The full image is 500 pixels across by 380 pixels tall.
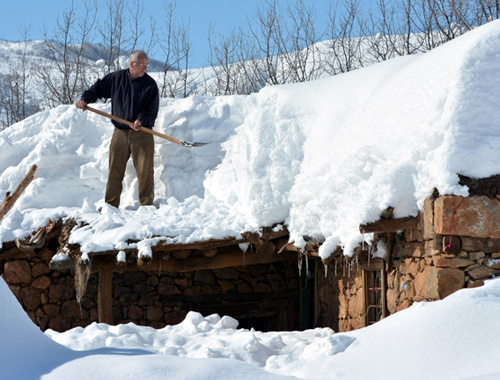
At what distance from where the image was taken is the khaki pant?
29.9ft

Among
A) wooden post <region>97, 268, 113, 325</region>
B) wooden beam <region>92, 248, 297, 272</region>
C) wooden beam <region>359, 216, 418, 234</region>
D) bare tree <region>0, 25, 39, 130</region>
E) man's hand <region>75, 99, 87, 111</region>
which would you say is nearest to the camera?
wooden beam <region>359, 216, 418, 234</region>

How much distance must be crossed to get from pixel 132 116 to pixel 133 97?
24cm

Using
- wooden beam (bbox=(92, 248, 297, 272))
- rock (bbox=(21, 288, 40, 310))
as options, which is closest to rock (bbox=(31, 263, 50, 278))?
rock (bbox=(21, 288, 40, 310))

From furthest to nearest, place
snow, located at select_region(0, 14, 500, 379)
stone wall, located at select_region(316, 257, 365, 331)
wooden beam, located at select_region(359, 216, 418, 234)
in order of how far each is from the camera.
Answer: stone wall, located at select_region(316, 257, 365, 331) < wooden beam, located at select_region(359, 216, 418, 234) < snow, located at select_region(0, 14, 500, 379)

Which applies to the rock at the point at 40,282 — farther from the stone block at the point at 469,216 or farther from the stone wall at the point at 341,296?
the stone block at the point at 469,216

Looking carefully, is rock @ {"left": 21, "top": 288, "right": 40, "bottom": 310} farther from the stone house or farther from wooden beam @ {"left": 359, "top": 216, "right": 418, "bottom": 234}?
wooden beam @ {"left": 359, "top": 216, "right": 418, "bottom": 234}

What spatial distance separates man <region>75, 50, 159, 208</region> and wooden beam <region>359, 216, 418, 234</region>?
372 cm

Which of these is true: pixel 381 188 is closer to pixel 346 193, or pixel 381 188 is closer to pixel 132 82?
pixel 346 193

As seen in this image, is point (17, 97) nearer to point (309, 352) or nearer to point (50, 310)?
point (50, 310)

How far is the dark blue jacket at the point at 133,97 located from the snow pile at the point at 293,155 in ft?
3.05

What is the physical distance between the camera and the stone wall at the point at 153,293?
913 centimetres

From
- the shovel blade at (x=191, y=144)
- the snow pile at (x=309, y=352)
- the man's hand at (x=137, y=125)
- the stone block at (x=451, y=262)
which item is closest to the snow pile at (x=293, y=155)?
the shovel blade at (x=191, y=144)

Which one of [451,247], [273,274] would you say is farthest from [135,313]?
[451,247]

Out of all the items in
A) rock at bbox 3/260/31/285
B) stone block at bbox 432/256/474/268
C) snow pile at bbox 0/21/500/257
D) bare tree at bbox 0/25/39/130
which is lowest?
rock at bbox 3/260/31/285
